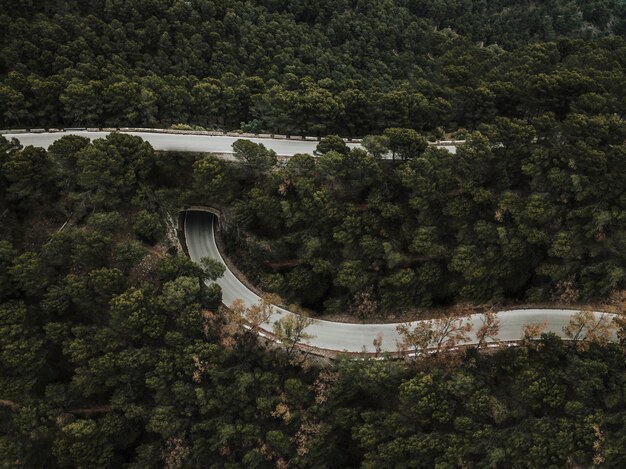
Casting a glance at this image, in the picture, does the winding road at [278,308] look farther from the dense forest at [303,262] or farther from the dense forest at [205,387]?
the dense forest at [205,387]

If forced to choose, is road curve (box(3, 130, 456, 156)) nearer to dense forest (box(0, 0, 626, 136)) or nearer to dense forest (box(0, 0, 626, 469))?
dense forest (box(0, 0, 626, 469))

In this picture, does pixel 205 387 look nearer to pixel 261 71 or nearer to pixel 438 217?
pixel 438 217

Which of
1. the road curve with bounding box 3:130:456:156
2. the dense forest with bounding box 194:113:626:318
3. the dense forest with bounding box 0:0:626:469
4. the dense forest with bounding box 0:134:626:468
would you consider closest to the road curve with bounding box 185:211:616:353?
the dense forest with bounding box 194:113:626:318

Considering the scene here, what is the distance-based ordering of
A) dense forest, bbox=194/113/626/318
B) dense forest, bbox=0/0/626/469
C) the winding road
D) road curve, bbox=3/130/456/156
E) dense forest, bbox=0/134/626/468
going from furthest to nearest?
road curve, bbox=3/130/456/156 < the winding road < dense forest, bbox=194/113/626/318 < dense forest, bbox=0/0/626/469 < dense forest, bbox=0/134/626/468

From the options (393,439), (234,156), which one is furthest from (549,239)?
(234,156)

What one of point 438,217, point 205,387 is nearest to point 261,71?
point 438,217

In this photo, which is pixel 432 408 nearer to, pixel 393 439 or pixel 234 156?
pixel 393 439

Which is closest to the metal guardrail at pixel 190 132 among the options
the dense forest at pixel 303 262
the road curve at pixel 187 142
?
the road curve at pixel 187 142
